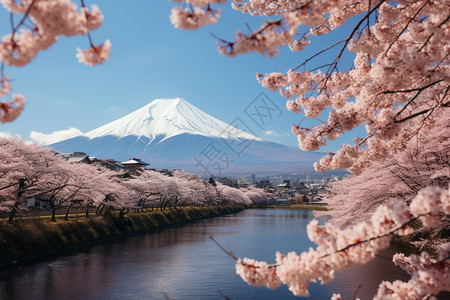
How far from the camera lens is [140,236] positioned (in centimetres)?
2784

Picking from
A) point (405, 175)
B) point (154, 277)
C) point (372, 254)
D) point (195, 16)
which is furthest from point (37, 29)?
point (154, 277)

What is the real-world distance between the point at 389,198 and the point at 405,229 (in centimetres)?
1096

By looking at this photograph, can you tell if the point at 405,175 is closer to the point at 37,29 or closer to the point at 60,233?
the point at 37,29

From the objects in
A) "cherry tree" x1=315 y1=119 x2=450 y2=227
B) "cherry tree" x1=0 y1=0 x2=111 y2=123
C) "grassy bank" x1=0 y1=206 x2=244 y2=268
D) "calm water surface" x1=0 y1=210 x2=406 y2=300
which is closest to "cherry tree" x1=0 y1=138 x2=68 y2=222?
"grassy bank" x1=0 y1=206 x2=244 y2=268

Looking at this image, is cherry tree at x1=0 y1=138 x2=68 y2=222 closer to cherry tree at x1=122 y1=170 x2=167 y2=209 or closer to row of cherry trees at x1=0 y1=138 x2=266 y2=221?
row of cherry trees at x1=0 y1=138 x2=266 y2=221

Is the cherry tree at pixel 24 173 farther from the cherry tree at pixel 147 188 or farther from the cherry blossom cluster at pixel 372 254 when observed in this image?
the cherry blossom cluster at pixel 372 254

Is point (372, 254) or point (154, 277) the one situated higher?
point (372, 254)

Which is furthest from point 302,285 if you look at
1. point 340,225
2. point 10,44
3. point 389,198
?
point 340,225

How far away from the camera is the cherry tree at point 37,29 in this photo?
76.6 inches

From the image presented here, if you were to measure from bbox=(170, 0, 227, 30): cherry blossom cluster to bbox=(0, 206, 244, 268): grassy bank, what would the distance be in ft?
53.8

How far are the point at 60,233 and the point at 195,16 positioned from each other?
825 inches

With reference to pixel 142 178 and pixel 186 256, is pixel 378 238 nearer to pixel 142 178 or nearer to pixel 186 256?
pixel 186 256

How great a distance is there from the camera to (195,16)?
2.42 meters

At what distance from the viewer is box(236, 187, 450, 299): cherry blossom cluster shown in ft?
6.99
